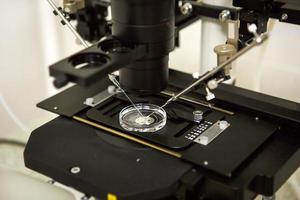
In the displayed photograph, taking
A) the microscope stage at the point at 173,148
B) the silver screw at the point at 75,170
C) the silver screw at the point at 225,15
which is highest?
the silver screw at the point at 225,15

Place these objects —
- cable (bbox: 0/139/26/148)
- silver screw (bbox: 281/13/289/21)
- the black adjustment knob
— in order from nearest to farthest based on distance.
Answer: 1. the black adjustment knob
2. silver screw (bbox: 281/13/289/21)
3. cable (bbox: 0/139/26/148)

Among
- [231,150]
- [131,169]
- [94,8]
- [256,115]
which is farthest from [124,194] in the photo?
[94,8]

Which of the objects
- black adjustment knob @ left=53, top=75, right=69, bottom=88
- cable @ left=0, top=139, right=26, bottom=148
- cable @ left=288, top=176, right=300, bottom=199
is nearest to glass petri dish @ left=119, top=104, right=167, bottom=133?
black adjustment knob @ left=53, top=75, right=69, bottom=88

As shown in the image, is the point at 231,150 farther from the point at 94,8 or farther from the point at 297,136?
the point at 94,8

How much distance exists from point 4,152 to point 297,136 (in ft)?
2.92

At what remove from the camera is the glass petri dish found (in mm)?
878

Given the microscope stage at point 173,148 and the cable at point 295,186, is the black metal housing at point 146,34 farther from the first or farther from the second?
the cable at point 295,186

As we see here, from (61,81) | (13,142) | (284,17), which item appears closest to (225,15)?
(284,17)

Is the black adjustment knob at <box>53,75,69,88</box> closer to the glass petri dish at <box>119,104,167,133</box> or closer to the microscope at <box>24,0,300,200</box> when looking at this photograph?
the microscope at <box>24,0,300,200</box>

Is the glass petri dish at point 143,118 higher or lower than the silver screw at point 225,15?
lower

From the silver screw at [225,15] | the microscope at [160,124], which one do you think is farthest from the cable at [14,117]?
the silver screw at [225,15]

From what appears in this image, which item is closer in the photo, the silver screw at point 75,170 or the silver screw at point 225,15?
the silver screw at point 75,170

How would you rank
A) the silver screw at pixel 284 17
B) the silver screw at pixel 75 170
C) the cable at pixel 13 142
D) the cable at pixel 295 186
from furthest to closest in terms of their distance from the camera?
the cable at pixel 13 142 < the cable at pixel 295 186 < the silver screw at pixel 284 17 < the silver screw at pixel 75 170

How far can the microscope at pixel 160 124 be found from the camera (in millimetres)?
751
